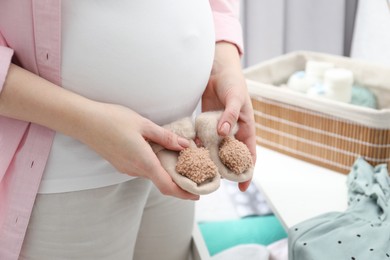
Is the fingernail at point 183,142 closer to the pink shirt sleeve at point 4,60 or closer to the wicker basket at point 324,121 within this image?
the pink shirt sleeve at point 4,60

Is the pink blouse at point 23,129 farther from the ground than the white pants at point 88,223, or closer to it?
farther from the ground

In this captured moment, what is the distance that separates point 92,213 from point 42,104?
0.19 m

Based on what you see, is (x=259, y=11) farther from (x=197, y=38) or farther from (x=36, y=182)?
(x=36, y=182)

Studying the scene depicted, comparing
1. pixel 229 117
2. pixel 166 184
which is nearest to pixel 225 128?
pixel 229 117

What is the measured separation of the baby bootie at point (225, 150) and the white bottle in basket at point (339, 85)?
0.82 m

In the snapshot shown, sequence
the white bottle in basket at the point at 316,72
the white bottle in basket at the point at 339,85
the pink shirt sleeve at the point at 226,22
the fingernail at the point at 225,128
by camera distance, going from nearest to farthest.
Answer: the fingernail at the point at 225,128 → the pink shirt sleeve at the point at 226,22 → the white bottle in basket at the point at 339,85 → the white bottle in basket at the point at 316,72

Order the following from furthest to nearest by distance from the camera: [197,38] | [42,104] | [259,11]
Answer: [259,11]
[197,38]
[42,104]

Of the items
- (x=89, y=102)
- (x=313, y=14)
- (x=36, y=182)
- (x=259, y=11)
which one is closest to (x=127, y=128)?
(x=89, y=102)

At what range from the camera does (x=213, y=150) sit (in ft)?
2.62

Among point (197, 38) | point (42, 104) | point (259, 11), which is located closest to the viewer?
point (42, 104)

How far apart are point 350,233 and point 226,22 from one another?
0.46 metres

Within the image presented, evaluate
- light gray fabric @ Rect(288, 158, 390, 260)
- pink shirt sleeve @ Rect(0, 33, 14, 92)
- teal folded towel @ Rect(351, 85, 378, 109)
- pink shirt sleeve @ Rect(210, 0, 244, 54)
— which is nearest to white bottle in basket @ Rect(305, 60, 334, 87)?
teal folded towel @ Rect(351, 85, 378, 109)

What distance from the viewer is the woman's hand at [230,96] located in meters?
0.81

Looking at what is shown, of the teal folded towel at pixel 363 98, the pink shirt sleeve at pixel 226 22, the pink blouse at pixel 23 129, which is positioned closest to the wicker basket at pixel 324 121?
the teal folded towel at pixel 363 98
